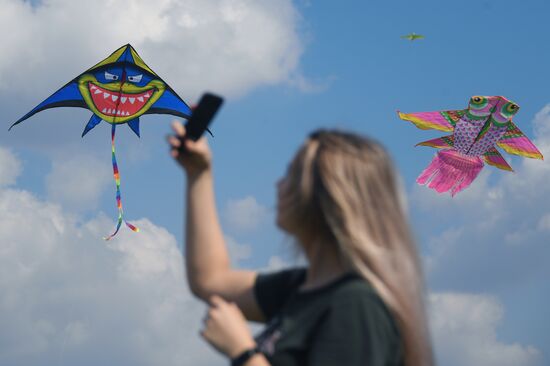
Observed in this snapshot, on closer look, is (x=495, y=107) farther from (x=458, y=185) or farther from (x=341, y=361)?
(x=341, y=361)

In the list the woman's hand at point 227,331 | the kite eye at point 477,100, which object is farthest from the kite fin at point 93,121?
the woman's hand at point 227,331

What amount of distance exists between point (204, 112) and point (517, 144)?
15539 mm

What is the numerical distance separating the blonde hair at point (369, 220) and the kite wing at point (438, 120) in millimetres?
14521

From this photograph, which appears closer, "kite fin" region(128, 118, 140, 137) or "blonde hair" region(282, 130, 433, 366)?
"blonde hair" region(282, 130, 433, 366)

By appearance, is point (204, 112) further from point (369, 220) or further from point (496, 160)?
point (496, 160)

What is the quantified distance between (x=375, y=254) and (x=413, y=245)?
0.13 m

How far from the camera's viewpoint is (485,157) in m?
16.9

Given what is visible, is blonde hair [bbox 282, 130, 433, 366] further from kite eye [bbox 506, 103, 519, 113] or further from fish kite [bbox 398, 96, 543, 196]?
kite eye [bbox 506, 103, 519, 113]

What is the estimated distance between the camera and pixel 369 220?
206 centimetres

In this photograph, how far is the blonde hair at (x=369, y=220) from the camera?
2.04m

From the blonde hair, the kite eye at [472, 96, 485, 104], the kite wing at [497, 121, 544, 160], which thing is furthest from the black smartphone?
the kite wing at [497, 121, 544, 160]

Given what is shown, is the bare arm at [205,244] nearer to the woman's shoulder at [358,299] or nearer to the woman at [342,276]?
the woman at [342,276]

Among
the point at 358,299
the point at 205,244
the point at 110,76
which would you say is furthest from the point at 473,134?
the point at 358,299

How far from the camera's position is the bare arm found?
2324mm
